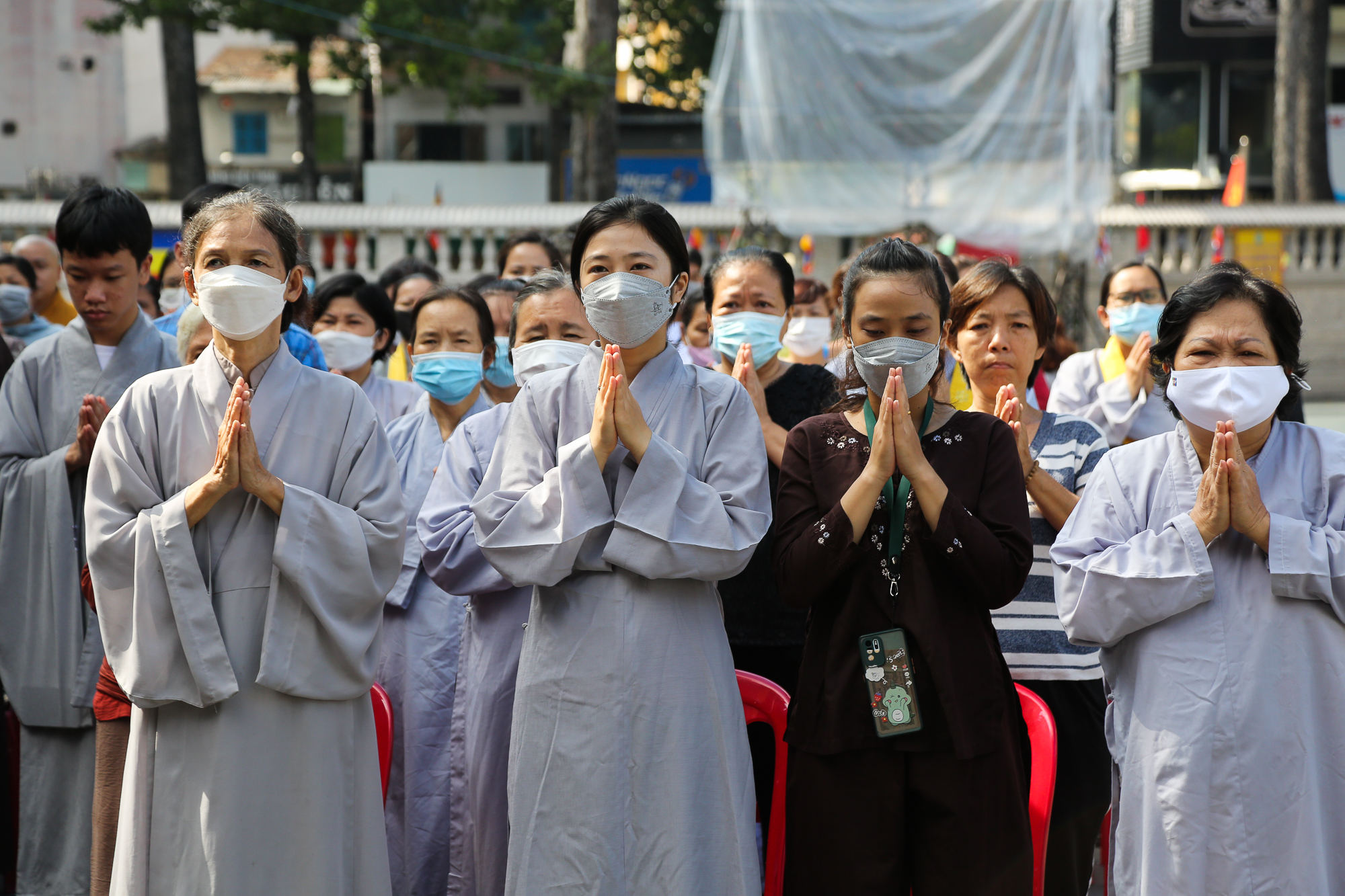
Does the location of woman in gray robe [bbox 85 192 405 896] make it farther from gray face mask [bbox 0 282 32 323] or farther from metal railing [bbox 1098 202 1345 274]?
metal railing [bbox 1098 202 1345 274]

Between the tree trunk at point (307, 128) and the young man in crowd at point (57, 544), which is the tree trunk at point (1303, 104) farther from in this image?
the tree trunk at point (307, 128)

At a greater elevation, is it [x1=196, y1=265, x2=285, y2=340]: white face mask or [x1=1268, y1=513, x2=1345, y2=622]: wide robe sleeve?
[x1=196, y1=265, x2=285, y2=340]: white face mask

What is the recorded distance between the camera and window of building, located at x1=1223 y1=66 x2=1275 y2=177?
21875mm

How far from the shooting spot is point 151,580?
2697 millimetres

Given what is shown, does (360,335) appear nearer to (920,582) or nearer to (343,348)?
(343,348)

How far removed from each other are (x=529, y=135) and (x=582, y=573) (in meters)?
25.1

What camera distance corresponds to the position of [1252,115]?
875 inches

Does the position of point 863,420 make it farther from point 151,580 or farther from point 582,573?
point 151,580

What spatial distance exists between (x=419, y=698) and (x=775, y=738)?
3.49 ft

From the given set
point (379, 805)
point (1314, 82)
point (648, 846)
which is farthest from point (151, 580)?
point (1314, 82)

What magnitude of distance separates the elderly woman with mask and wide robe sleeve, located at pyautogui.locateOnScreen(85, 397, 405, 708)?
1567mm

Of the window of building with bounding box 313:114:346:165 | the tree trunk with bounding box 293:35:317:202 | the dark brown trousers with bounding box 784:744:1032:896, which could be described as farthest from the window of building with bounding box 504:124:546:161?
the dark brown trousers with bounding box 784:744:1032:896

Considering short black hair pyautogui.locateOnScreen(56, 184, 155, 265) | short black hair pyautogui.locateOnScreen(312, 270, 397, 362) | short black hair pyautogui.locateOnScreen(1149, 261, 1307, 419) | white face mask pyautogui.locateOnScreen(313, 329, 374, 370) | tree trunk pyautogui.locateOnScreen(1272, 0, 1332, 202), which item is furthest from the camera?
tree trunk pyautogui.locateOnScreen(1272, 0, 1332, 202)

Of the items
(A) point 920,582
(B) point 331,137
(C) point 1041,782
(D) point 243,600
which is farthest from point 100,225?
(B) point 331,137
